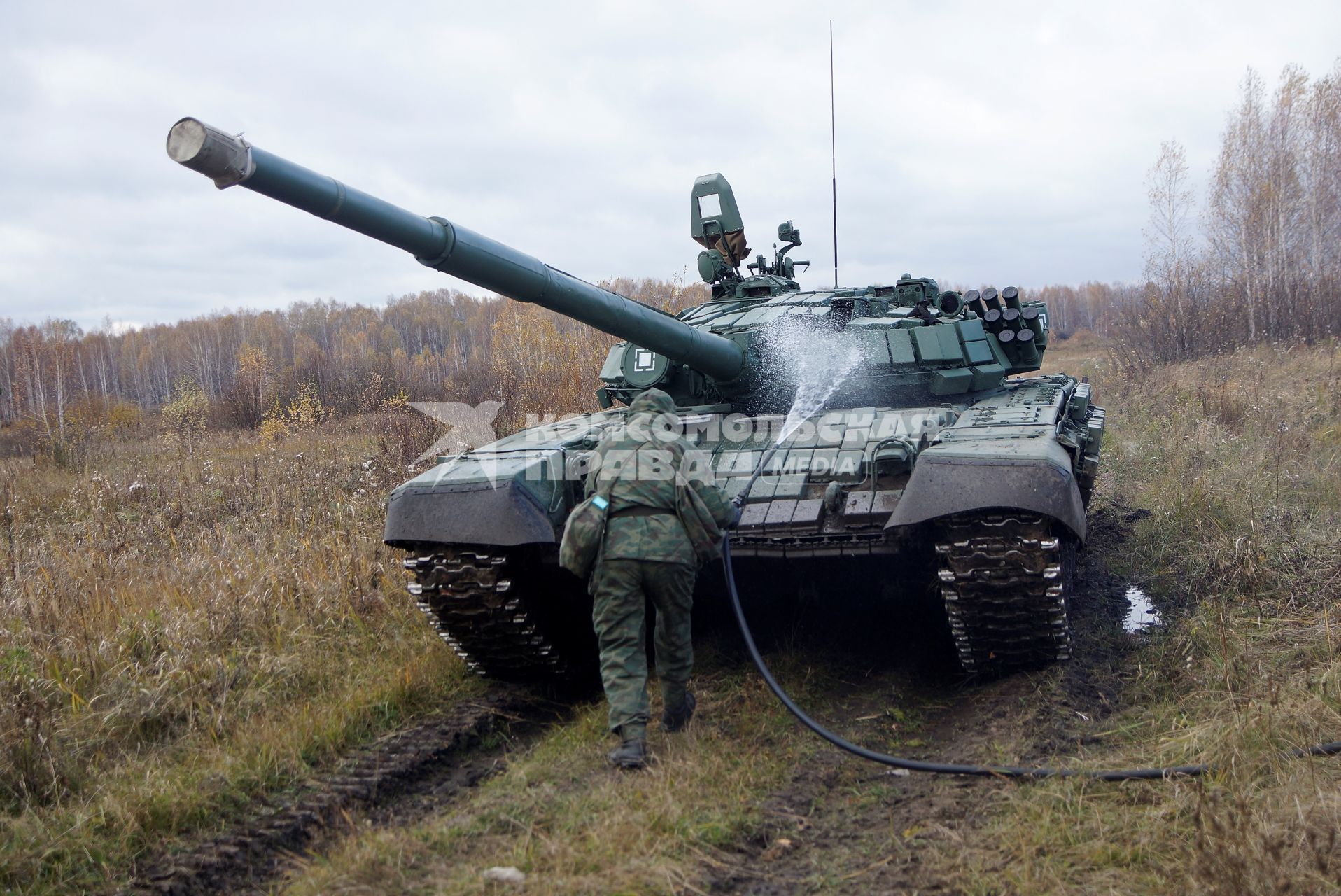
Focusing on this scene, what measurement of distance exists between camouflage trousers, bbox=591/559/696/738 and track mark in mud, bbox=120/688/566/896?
74cm

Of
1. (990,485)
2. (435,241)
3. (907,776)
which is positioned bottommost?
(907,776)

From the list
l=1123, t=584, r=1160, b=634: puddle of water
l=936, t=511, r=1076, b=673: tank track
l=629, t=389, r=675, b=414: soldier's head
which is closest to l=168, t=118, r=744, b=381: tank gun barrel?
l=629, t=389, r=675, b=414: soldier's head

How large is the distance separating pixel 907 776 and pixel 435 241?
3.05 m

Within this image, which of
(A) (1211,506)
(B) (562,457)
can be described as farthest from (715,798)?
(A) (1211,506)

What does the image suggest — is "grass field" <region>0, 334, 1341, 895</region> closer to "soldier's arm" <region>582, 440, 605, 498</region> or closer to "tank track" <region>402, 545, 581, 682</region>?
"tank track" <region>402, 545, 581, 682</region>

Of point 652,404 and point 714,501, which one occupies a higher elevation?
point 652,404

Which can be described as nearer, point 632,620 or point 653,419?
point 632,620

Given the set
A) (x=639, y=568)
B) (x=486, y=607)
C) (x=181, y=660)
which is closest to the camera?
(x=639, y=568)

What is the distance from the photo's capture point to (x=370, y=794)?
448cm

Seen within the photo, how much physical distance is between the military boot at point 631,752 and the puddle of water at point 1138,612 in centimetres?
336

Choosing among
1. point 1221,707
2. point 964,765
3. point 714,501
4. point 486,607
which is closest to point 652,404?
point 714,501

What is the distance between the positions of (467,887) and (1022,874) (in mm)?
1815

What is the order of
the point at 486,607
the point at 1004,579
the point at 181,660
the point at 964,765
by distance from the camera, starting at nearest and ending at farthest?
the point at 964,765 → the point at 1004,579 → the point at 486,607 → the point at 181,660

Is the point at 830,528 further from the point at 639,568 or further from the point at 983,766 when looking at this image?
the point at 983,766
